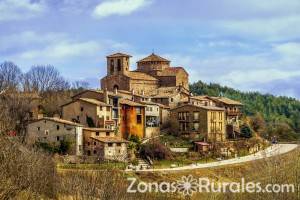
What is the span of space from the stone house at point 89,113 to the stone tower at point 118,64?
15748 mm

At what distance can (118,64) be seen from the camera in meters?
78.1

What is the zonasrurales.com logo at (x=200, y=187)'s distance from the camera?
2917 centimetres

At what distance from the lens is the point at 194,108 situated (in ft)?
228

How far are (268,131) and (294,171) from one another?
56.4 meters

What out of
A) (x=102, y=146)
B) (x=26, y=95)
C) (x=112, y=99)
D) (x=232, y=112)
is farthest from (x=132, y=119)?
(x=232, y=112)

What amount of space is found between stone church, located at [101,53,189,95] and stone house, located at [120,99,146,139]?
6.99m

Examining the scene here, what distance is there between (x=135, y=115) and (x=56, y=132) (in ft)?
38.9

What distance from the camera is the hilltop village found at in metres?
56.7

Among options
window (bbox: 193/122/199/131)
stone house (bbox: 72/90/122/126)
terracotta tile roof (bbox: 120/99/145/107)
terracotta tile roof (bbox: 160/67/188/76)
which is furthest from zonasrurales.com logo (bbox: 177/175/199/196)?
terracotta tile roof (bbox: 160/67/188/76)

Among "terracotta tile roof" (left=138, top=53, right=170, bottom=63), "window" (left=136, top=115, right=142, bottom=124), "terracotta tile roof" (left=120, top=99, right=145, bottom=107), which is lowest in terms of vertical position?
"window" (left=136, top=115, right=142, bottom=124)

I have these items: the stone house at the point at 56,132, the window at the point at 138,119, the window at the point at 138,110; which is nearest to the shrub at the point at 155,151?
the stone house at the point at 56,132

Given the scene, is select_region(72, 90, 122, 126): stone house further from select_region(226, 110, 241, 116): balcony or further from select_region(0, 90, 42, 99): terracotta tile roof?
select_region(226, 110, 241, 116): balcony

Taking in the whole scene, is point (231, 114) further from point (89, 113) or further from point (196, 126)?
point (89, 113)

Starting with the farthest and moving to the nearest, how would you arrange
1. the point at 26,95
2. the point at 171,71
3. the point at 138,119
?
the point at 171,71 < the point at 26,95 < the point at 138,119
